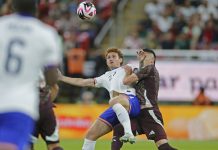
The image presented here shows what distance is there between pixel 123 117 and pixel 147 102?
2.14ft

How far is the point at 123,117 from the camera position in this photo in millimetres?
11812

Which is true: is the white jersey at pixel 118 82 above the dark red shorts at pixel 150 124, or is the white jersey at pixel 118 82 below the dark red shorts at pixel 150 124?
above

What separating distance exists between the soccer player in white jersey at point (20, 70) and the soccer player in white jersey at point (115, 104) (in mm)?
4893

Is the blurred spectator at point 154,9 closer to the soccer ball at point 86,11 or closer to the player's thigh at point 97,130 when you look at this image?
the soccer ball at point 86,11

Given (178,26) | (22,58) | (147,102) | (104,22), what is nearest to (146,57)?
(147,102)

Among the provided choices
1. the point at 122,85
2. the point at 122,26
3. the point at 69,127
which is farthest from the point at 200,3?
the point at 122,85

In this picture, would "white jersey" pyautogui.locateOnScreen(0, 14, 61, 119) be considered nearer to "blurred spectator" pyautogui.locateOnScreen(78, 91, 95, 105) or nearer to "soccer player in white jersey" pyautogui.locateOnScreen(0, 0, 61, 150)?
"soccer player in white jersey" pyautogui.locateOnScreen(0, 0, 61, 150)

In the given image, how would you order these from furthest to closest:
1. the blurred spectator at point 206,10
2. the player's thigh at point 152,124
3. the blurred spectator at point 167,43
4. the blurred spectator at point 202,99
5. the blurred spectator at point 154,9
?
1. the blurred spectator at point 154,9
2. the blurred spectator at point 206,10
3. the blurred spectator at point 167,43
4. the blurred spectator at point 202,99
5. the player's thigh at point 152,124

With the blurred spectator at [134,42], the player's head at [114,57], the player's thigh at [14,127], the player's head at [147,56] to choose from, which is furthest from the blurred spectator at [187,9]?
the player's thigh at [14,127]

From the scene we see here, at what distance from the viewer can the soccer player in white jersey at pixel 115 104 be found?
11852mm

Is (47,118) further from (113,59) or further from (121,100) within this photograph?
(113,59)

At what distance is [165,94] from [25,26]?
1709 cm

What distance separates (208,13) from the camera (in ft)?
84.0

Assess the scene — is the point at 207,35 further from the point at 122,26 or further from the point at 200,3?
the point at 122,26
